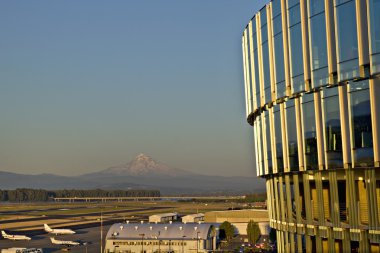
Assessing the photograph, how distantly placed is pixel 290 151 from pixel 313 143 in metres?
2.37

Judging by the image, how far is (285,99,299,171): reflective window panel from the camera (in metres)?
30.2

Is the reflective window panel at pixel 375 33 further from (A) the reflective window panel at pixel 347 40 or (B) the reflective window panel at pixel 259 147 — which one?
(B) the reflective window panel at pixel 259 147

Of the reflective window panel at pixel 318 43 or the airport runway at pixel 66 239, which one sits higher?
the reflective window panel at pixel 318 43

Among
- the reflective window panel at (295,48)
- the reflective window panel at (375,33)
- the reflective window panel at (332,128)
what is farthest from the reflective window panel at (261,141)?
the reflective window panel at (375,33)

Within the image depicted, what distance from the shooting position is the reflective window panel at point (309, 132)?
93.8ft

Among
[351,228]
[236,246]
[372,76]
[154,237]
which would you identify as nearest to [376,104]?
[372,76]

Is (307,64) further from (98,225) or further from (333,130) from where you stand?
(98,225)

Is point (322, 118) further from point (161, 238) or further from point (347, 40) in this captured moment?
point (161, 238)

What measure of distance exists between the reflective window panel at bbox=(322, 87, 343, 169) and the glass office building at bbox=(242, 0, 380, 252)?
0.05 metres

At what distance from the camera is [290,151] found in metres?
30.9

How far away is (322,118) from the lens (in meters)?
27.9

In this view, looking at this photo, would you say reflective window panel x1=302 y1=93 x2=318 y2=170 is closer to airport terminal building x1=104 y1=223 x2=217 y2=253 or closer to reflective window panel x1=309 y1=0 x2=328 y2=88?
reflective window panel x1=309 y1=0 x2=328 y2=88

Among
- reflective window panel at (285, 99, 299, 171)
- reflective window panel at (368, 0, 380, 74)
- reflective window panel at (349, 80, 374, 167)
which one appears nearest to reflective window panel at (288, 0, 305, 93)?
reflective window panel at (285, 99, 299, 171)

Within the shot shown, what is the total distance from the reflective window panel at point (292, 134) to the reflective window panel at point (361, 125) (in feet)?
Answer: 14.9
